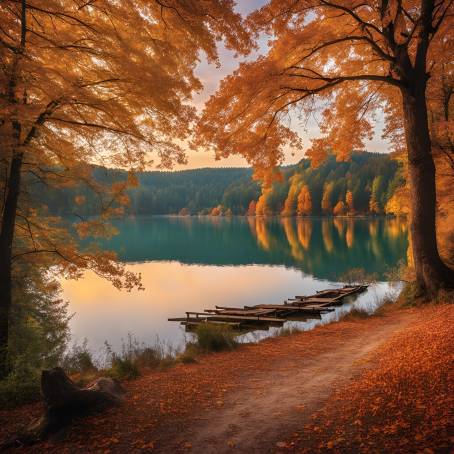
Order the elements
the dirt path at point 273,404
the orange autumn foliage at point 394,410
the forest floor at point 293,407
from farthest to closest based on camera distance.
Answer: the dirt path at point 273,404 < the forest floor at point 293,407 < the orange autumn foliage at point 394,410

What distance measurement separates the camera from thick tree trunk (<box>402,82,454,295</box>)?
32.8 feet

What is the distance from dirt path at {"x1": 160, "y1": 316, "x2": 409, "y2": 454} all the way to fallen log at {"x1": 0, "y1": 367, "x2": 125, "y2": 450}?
143 cm

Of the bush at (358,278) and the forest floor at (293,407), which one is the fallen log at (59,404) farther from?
the bush at (358,278)

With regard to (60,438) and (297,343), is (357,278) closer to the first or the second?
(297,343)

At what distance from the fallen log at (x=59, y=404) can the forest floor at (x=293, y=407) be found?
0.54 feet

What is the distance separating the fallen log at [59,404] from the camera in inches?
180

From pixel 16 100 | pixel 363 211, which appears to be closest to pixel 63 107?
pixel 16 100

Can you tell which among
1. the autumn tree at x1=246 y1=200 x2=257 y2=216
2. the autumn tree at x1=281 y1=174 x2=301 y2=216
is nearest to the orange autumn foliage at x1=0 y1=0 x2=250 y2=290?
the autumn tree at x1=281 y1=174 x2=301 y2=216

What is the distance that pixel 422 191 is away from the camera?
10.1 metres

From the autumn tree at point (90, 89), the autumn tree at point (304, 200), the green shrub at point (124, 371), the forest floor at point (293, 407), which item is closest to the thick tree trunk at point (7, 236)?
the autumn tree at point (90, 89)

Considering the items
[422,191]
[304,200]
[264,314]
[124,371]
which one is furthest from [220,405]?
[304,200]

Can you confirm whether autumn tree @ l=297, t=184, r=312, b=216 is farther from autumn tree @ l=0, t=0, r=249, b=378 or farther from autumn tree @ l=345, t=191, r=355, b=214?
autumn tree @ l=0, t=0, r=249, b=378

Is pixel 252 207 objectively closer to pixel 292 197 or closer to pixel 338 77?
pixel 292 197

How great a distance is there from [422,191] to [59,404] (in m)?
9.54
